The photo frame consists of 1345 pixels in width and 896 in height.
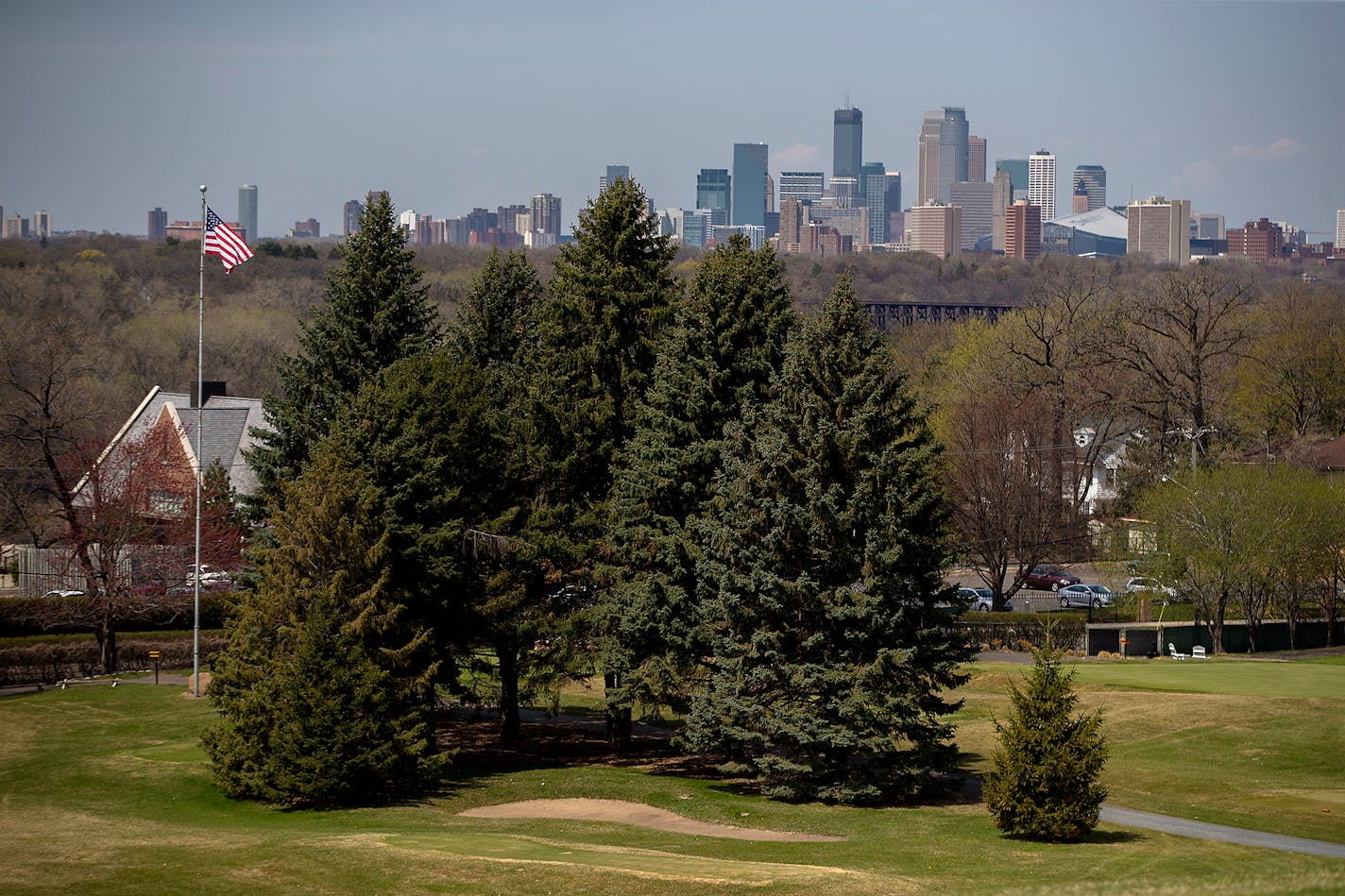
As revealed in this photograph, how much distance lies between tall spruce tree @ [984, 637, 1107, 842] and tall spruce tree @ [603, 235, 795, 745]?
30.6 ft

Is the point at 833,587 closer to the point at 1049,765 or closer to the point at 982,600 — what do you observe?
the point at 1049,765

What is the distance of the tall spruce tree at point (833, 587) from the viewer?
28141mm

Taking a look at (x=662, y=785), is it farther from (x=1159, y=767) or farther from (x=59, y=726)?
(x=59, y=726)

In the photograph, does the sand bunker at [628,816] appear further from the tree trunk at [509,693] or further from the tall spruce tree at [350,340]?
A: the tall spruce tree at [350,340]

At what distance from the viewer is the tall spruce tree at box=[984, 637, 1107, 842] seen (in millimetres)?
23203

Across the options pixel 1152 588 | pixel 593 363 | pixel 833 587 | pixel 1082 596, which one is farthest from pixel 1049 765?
pixel 1082 596

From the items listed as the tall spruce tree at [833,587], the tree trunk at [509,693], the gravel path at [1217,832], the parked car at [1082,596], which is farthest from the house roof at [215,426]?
the gravel path at [1217,832]

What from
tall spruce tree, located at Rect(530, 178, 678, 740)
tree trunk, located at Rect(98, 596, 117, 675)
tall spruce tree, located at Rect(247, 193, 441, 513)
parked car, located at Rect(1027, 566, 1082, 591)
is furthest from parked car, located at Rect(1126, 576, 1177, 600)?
tree trunk, located at Rect(98, 596, 117, 675)

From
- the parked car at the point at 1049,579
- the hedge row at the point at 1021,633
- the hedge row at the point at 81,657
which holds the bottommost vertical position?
the hedge row at the point at 81,657

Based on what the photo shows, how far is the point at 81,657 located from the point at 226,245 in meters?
16.4

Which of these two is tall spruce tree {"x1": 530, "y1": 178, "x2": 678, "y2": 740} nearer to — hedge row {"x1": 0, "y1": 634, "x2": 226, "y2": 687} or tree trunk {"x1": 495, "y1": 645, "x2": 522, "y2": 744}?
tree trunk {"x1": 495, "y1": 645, "x2": 522, "y2": 744}

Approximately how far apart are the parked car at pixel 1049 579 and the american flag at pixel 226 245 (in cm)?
4554

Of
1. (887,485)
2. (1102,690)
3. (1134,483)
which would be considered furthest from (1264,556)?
(887,485)

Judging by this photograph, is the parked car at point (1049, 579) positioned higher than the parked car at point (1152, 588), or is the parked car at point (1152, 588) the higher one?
the parked car at point (1152, 588)
